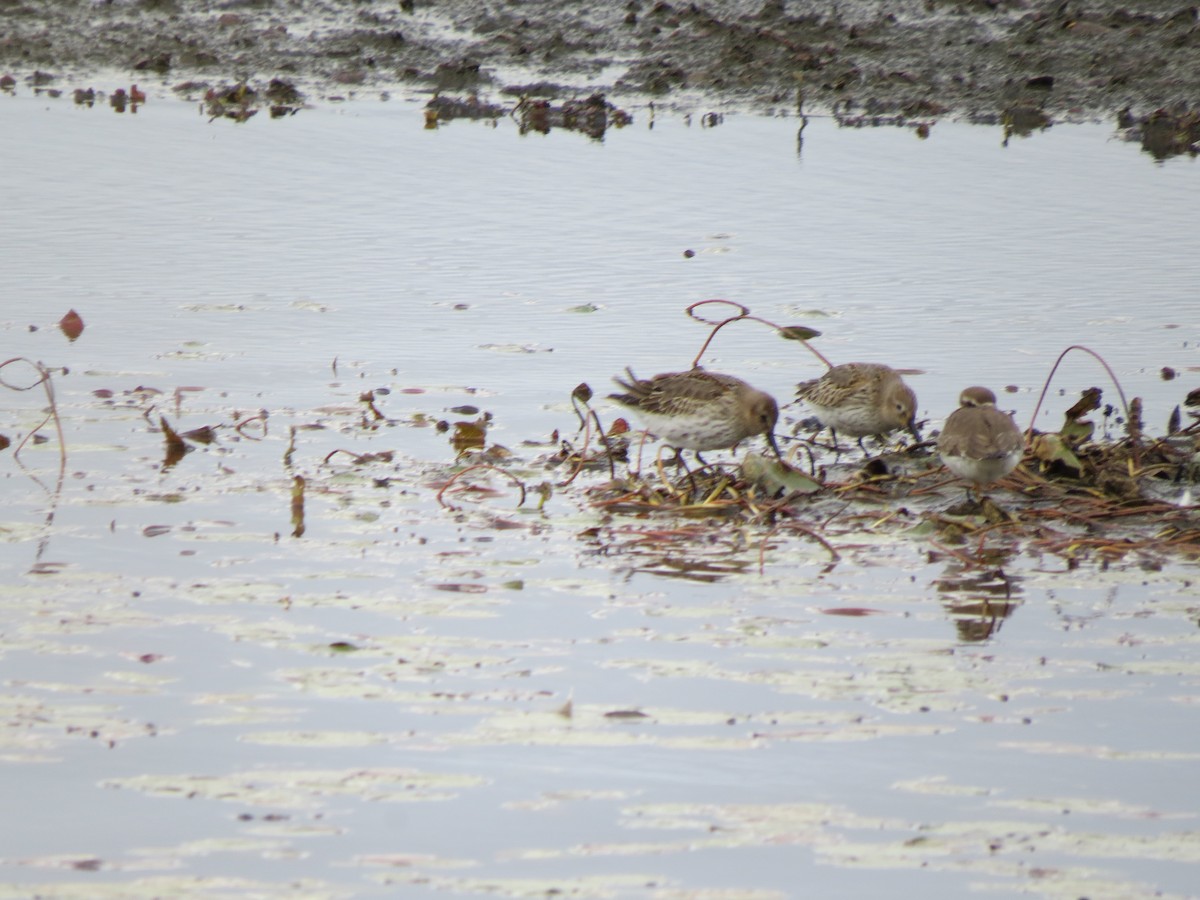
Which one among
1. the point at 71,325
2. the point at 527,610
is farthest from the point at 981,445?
the point at 71,325

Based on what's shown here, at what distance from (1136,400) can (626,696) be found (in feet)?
11.8

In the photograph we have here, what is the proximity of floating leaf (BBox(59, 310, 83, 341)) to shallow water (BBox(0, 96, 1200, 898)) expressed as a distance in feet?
0.32

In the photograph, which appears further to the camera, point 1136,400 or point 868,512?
point 1136,400

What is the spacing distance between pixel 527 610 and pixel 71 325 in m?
4.88

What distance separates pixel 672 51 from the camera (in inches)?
823

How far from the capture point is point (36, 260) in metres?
12.0

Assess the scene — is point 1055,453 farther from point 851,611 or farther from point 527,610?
point 527,610

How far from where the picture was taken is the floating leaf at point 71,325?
1019cm

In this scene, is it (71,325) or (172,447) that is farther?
(71,325)

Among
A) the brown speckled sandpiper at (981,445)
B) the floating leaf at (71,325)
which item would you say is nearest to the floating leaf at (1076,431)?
the brown speckled sandpiper at (981,445)

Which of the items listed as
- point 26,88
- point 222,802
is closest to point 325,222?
point 26,88

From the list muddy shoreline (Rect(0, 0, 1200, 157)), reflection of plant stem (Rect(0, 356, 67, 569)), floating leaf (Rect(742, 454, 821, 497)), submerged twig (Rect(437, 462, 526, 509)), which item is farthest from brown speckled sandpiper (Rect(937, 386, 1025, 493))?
muddy shoreline (Rect(0, 0, 1200, 157))

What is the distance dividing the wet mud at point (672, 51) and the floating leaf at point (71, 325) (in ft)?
30.1

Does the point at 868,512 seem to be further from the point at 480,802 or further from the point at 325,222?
the point at 325,222
